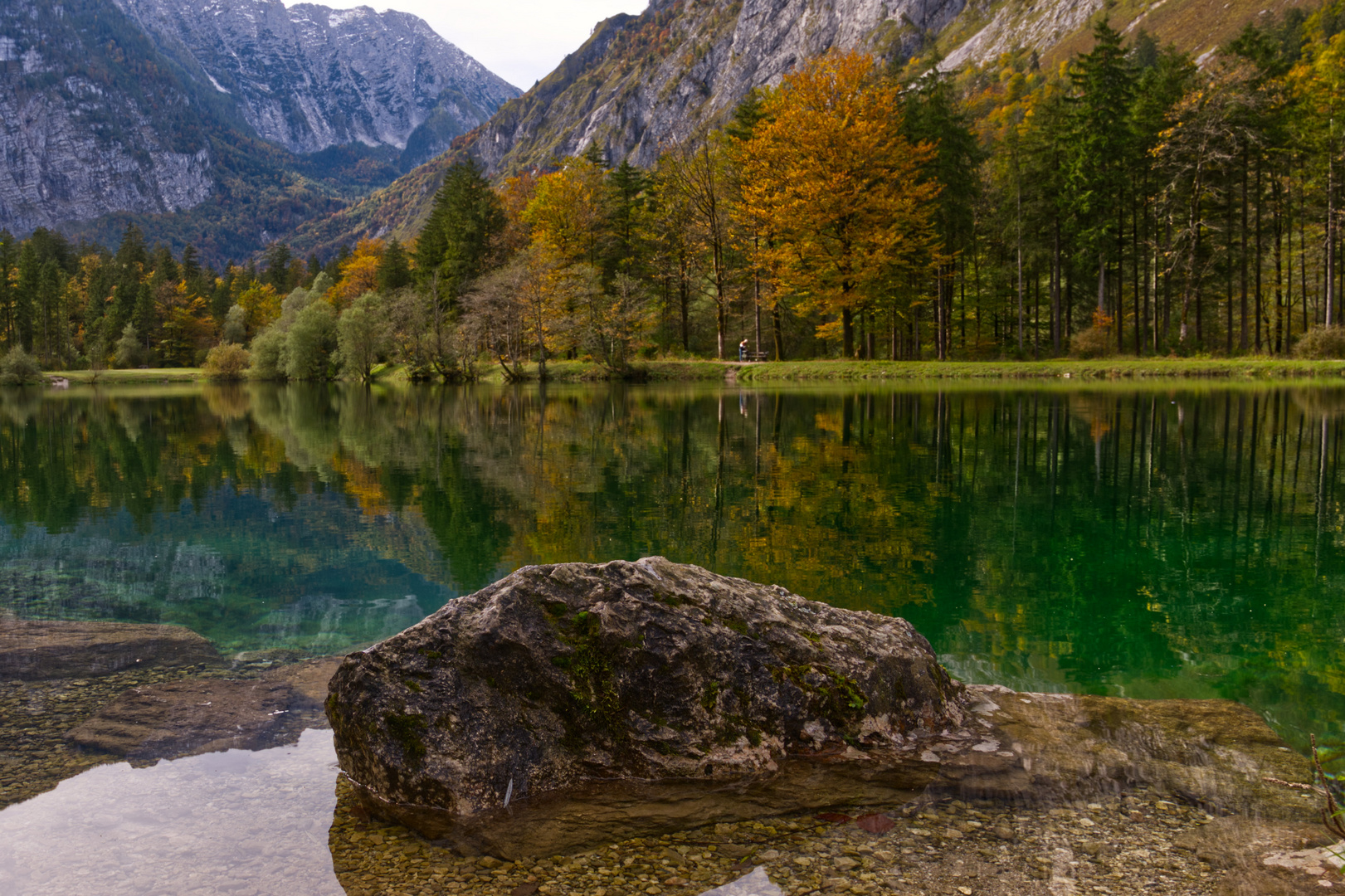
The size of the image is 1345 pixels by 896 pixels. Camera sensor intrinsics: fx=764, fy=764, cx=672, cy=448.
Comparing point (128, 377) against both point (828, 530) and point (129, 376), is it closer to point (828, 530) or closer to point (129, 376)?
point (129, 376)

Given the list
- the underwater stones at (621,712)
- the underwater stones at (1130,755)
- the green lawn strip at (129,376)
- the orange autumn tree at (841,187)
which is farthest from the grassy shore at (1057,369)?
the green lawn strip at (129,376)

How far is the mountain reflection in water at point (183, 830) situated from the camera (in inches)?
130

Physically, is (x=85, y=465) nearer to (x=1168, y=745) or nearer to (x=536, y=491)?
(x=536, y=491)

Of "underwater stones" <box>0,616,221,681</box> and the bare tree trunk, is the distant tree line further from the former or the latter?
"underwater stones" <box>0,616,221,681</box>

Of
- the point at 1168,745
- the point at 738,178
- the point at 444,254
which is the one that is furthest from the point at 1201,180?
the point at 444,254

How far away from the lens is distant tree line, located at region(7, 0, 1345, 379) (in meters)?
41.4

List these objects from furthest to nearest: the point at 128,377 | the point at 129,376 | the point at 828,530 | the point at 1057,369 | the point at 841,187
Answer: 1. the point at 129,376
2. the point at 128,377
3. the point at 841,187
4. the point at 1057,369
5. the point at 828,530

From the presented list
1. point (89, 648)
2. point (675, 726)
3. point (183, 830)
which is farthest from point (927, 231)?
point (183, 830)

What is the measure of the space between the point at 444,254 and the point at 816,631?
238 ft

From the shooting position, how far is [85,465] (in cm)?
1814

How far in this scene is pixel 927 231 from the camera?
44375 millimetres

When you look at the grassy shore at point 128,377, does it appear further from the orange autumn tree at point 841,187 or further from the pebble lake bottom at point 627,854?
the pebble lake bottom at point 627,854

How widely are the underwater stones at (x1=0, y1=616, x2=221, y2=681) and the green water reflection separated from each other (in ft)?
1.00

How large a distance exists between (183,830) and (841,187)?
43050 millimetres
